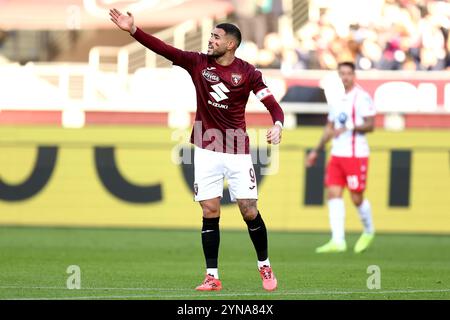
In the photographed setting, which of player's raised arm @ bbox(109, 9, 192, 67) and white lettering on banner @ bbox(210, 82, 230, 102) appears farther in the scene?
white lettering on banner @ bbox(210, 82, 230, 102)

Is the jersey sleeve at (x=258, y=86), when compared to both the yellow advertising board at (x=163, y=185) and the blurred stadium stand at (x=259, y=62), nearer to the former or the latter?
the yellow advertising board at (x=163, y=185)

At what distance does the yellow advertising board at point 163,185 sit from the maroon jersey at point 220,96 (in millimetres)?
7446

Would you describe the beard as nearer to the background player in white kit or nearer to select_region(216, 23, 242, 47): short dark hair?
select_region(216, 23, 242, 47): short dark hair

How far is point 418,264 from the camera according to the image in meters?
12.2

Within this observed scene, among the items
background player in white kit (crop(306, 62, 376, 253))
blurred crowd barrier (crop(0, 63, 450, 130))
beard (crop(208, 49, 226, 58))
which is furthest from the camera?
blurred crowd barrier (crop(0, 63, 450, 130))

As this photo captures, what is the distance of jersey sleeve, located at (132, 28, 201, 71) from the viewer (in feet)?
29.6

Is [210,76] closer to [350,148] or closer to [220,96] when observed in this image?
[220,96]

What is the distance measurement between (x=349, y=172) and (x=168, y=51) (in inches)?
220

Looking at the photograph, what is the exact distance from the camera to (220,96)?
9.23 metres

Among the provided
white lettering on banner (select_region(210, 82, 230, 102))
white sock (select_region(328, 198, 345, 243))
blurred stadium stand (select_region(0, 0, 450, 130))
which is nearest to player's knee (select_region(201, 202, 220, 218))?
white lettering on banner (select_region(210, 82, 230, 102))

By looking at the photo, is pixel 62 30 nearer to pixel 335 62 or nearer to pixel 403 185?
pixel 335 62

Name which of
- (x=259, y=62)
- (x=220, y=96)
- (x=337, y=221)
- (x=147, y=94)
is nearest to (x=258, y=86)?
(x=220, y=96)

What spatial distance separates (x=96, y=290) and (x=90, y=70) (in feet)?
46.1

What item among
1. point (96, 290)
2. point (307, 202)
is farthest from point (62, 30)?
point (96, 290)
